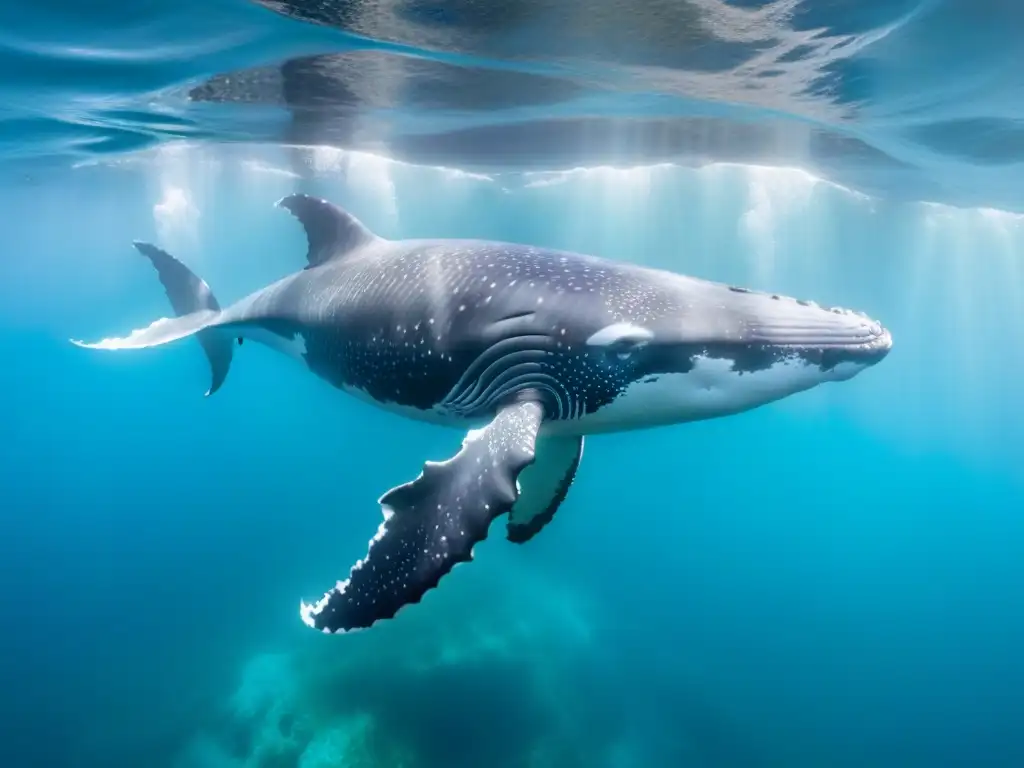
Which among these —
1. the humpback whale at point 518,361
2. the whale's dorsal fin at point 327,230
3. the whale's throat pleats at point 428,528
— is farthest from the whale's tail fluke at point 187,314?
the whale's throat pleats at point 428,528

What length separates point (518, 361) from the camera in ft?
18.3

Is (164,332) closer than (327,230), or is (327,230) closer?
(327,230)

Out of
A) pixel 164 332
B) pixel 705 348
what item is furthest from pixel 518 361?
pixel 164 332

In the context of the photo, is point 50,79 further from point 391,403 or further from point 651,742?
point 651,742

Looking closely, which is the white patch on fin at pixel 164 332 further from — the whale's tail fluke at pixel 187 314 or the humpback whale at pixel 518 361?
the humpback whale at pixel 518 361

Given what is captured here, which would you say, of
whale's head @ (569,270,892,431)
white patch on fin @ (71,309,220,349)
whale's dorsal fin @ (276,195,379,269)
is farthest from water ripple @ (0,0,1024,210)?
whale's head @ (569,270,892,431)

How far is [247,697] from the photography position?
1556 cm

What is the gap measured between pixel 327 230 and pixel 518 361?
3984mm

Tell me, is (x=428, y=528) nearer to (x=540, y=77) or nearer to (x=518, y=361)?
(x=518, y=361)

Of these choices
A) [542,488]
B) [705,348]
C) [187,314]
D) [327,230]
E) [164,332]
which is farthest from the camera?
[187,314]

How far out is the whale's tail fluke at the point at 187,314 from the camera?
10.5 meters

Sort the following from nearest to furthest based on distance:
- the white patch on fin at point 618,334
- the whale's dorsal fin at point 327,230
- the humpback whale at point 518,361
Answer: the humpback whale at point 518,361, the white patch on fin at point 618,334, the whale's dorsal fin at point 327,230

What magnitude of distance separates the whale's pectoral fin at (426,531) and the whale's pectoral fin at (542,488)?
6.55 ft

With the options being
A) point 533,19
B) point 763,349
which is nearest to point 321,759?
point 763,349
